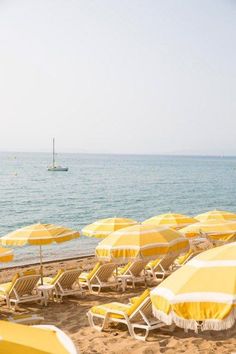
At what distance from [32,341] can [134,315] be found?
378 centimetres

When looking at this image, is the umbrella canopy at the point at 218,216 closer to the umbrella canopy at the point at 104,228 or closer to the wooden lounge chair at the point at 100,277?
the umbrella canopy at the point at 104,228

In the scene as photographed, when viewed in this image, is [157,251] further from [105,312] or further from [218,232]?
[218,232]

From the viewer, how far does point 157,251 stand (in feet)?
28.8

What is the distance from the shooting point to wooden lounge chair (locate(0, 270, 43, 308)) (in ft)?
31.2

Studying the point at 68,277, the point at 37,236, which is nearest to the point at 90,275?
the point at 68,277

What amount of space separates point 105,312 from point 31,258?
41.0 feet

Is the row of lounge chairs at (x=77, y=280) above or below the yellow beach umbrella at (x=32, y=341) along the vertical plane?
below

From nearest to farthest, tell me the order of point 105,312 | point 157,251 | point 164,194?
point 105,312
point 157,251
point 164,194

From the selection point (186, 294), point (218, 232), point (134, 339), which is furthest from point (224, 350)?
point (218, 232)

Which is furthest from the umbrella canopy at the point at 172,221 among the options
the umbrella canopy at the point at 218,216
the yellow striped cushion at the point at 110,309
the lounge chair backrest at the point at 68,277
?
the yellow striped cushion at the point at 110,309

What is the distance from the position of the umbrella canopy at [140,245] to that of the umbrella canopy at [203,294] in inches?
162

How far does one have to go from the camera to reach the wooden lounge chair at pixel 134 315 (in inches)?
285

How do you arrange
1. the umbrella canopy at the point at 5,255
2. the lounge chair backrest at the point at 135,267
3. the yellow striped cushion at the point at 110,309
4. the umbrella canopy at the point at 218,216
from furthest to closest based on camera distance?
the umbrella canopy at the point at 218,216 → the lounge chair backrest at the point at 135,267 → the umbrella canopy at the point at 5,255 → the yellow striped cushion at the point at 110,309

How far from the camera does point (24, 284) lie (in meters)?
9.63
